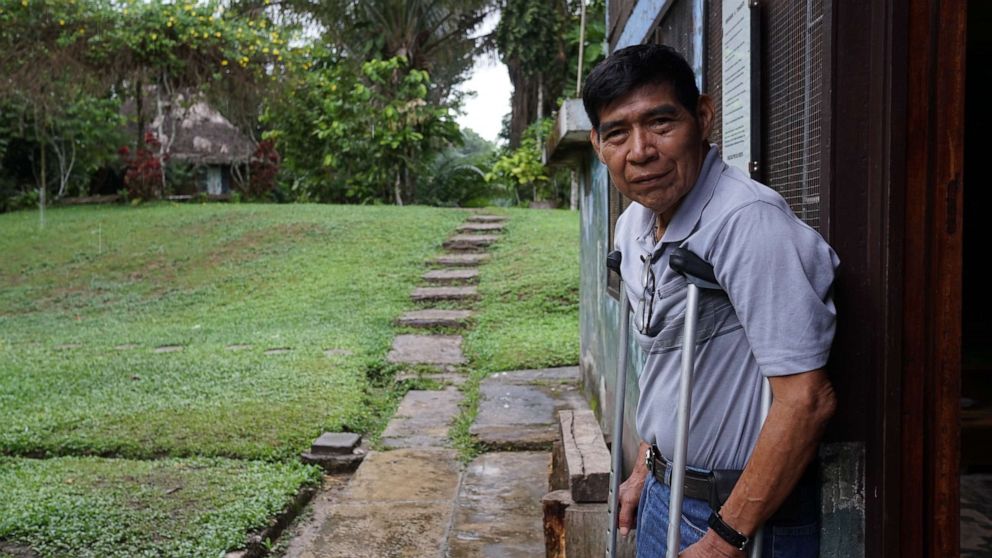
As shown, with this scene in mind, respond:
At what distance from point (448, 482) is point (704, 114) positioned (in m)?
3.71

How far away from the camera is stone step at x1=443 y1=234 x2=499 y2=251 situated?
44.3 feet

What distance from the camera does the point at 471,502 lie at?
15.9 feet

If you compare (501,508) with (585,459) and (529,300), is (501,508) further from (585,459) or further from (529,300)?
(529,300)

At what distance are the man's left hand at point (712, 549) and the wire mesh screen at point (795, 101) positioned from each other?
704 millimetres

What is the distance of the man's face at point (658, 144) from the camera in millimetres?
1817

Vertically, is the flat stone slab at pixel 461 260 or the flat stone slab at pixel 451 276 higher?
the flat stone slab at pixel 461 260

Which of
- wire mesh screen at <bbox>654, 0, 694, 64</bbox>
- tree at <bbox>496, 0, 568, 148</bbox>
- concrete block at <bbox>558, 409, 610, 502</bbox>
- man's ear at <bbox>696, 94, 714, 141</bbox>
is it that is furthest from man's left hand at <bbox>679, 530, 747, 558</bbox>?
tree at <bbox>496, 0, 568, 148</bbox>

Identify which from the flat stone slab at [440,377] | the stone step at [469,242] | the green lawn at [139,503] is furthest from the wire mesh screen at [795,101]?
the stone step at [469,242]

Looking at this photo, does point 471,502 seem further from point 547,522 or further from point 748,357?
point 748,357

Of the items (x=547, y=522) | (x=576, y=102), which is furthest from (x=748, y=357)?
(x=576, y=102)

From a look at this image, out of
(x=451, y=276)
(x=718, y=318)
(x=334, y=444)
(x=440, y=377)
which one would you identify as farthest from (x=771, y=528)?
(x=451, y=276)

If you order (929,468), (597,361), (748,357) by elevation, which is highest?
(748,357)

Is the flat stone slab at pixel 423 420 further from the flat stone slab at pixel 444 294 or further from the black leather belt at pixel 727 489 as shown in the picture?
the black leather belt at pixel 727 489

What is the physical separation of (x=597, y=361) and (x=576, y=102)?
189 centimetres
